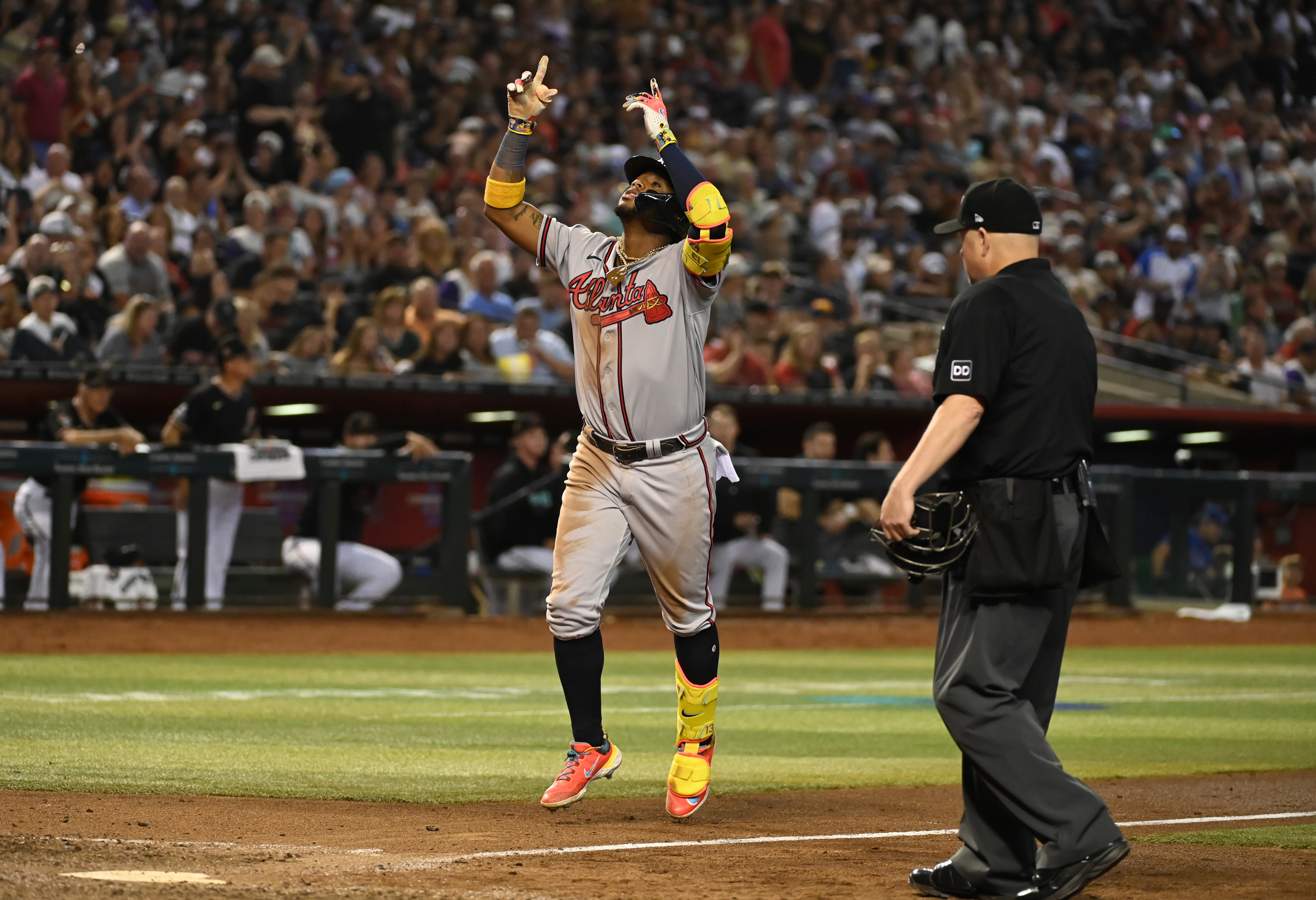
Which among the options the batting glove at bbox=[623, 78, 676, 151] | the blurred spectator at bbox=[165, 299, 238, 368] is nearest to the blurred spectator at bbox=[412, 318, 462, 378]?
the blurred spectator at bbox=[165, 299, 238, 368]

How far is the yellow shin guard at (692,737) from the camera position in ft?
17.6

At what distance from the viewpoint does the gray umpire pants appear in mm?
4020

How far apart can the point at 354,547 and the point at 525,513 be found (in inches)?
55.2

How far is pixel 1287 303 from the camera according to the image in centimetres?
2241

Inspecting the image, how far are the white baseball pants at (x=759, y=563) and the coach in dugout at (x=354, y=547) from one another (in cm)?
274

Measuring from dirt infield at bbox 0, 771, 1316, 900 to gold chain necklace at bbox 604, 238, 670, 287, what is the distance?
176 centimetres

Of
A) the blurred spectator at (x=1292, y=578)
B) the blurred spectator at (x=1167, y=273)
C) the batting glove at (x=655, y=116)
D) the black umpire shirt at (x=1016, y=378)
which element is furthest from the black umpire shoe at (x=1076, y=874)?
the blurred spectator at (x=1167, y=273)

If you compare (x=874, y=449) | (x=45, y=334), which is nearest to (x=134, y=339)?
(x=45, y=334)

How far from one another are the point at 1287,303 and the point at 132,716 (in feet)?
60.8

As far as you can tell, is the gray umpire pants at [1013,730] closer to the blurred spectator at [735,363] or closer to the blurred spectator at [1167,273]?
the blurred spectator at [735,363]

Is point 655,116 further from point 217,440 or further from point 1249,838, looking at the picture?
point 217,440

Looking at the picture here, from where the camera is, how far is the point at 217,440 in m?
12.4

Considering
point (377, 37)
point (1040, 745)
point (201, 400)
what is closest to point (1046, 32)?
point (377, 37)

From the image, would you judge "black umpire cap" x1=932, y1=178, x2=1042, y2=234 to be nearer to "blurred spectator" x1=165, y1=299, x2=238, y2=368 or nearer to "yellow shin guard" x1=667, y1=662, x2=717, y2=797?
"yellow shin guard" x1=667, y1=662, x2=717, y2=797
